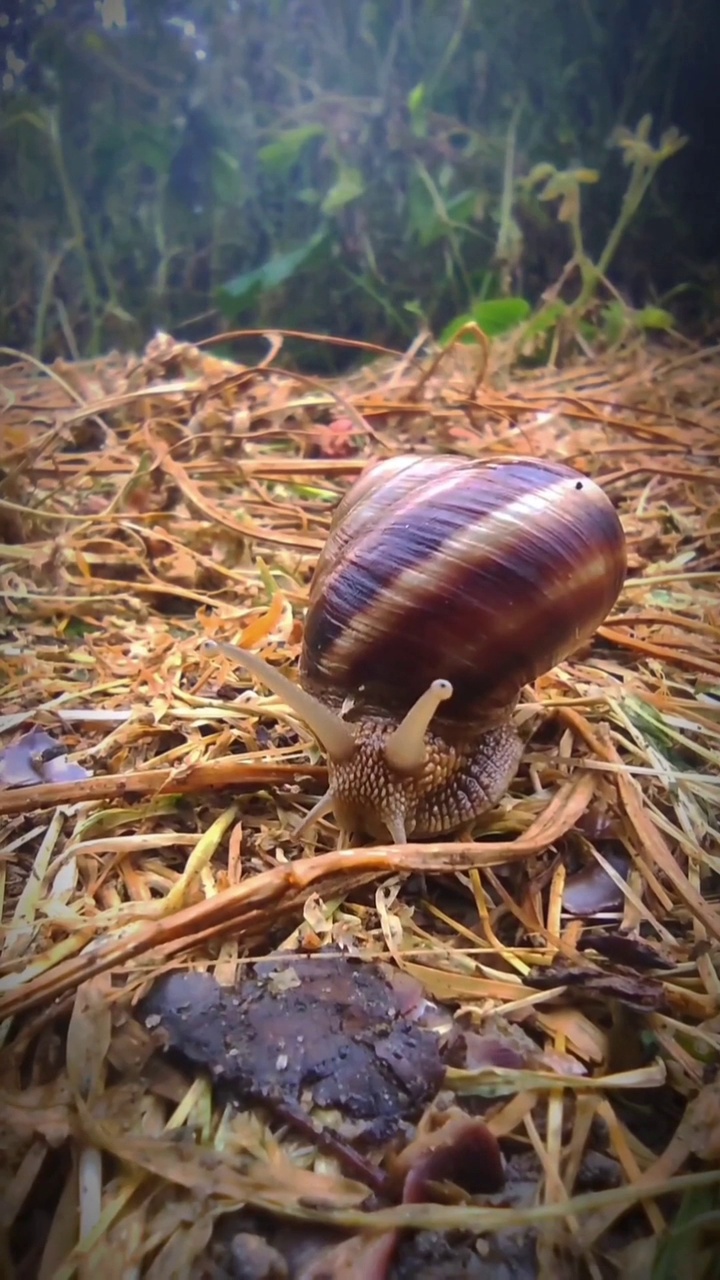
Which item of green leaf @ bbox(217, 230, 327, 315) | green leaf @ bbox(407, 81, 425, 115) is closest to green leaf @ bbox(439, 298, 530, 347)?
green leaf @ bbox(217, 230, 327, 315)

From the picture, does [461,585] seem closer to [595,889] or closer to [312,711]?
[312,711]

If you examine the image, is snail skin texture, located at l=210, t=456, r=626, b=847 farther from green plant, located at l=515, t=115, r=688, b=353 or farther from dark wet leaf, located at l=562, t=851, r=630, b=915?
green plant, located at l=515, t=115, r=688, b=353

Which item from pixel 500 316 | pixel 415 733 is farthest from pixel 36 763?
pixel 500 316

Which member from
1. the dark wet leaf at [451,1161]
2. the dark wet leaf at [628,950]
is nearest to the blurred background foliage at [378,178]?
the dark wet leaf at [628,950]

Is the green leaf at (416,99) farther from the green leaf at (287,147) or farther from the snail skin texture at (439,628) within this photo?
the snail skin texture at (439,628)

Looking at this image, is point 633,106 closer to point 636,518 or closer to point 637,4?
point 637,4

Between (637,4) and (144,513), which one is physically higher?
(637,4)

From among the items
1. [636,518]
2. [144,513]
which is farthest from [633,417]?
[144,513]
